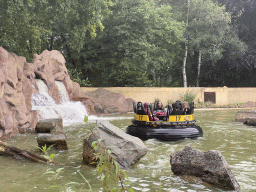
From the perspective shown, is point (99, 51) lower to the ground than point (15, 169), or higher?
higher

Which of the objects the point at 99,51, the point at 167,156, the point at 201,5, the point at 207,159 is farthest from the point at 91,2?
the point at 201,5

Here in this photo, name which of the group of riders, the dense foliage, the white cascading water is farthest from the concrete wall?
the group of riders

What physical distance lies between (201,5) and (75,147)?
2500 centimetres

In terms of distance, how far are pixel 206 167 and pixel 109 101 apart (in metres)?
16.0

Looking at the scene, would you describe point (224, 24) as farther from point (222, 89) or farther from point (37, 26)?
point (37, 26)

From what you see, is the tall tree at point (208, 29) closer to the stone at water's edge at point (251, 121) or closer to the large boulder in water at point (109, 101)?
the large boulder in water at point (109, 101)

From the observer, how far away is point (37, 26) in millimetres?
15383

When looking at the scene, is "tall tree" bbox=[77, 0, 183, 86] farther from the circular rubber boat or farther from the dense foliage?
the circular rubber boat

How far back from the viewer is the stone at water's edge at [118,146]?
6.01m

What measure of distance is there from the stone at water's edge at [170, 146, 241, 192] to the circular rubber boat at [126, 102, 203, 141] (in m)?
3.45

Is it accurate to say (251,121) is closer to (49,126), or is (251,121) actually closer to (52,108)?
(49,126)

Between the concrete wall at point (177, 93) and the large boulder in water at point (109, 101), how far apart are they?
5.20ft

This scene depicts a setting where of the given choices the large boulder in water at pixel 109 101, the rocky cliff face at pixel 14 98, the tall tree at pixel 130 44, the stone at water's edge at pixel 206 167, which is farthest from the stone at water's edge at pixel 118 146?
the tall tree at pixel 130 44

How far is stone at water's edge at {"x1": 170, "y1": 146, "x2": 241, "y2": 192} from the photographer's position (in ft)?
15.7
